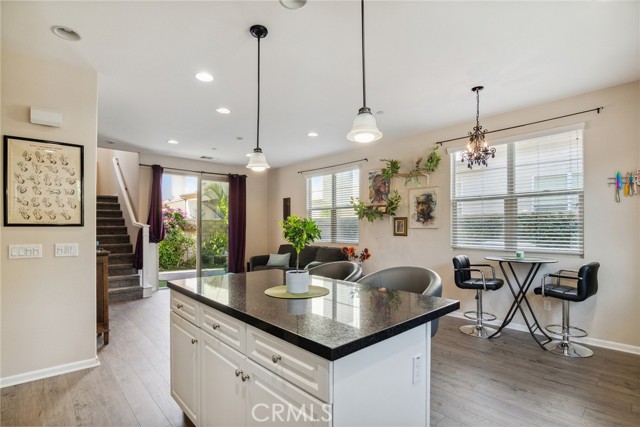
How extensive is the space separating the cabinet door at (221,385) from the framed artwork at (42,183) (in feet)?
6.33

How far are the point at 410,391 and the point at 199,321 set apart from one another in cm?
122

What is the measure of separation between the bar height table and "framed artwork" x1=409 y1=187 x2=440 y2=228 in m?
1.14

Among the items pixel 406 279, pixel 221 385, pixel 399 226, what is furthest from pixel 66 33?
pixel 399 226

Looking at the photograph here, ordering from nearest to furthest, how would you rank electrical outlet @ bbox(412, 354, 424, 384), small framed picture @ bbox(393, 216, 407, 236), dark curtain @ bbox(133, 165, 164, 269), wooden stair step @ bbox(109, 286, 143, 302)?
electrical outlet @ bbox(412, 354, 424, 384), small framed picture @ bbox(393, 216, 407, 236), wooden stair step @ bbox(109, 286, 143, 302), dark curtain @ bbox(133, 165, 164, 269)

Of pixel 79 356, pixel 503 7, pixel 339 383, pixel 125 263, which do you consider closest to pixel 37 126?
pixel 79 356

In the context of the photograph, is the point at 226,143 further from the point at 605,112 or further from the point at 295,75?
the point at 605,112

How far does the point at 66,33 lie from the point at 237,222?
5.22m

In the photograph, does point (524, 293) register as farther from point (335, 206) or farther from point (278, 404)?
point (335, 206)

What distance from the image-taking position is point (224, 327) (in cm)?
168

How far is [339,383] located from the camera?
45.1 inches

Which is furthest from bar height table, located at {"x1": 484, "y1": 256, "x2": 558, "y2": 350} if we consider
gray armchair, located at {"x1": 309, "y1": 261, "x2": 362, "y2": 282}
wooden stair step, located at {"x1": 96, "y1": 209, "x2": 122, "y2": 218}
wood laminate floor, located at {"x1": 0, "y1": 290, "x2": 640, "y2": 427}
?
wooden stair step, located at {"x1": 96, "y1": 209, "x2": 122, "y2": 218}

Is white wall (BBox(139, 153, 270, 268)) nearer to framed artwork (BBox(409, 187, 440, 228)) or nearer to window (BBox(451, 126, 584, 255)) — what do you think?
framed artwork (BBox(409, 187, 440, 228))

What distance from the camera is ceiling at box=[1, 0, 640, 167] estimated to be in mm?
2158

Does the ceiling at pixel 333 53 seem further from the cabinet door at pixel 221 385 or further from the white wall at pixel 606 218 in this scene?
the cabinet door at pixel 221 385
